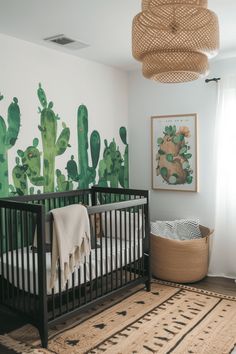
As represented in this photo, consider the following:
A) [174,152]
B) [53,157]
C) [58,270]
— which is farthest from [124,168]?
[58,270]

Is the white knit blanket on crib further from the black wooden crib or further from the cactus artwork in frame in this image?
the cactus artwork in frame

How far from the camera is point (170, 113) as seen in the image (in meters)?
4.18

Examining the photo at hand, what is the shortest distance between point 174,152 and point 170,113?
441mm

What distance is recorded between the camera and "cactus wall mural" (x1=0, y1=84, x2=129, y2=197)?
3191 millimetres

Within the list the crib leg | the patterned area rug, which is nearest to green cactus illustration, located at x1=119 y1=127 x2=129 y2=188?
the patterned area rug

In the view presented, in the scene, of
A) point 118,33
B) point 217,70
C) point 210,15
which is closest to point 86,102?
point 118,33

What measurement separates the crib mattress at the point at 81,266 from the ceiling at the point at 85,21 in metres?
1.66

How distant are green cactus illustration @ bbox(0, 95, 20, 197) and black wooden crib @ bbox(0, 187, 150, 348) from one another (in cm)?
19

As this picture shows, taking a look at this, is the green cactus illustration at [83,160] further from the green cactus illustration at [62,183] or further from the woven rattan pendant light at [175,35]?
the woven rattan pendant light at [175,35]

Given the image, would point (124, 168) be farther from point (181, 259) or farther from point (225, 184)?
point (181, 259)

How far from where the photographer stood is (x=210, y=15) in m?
1.89

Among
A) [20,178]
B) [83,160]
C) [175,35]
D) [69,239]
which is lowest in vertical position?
[69,239]

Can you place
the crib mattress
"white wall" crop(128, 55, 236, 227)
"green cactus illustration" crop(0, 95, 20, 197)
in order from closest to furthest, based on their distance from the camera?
1. the crib mattress
2. "green cactus illustration" crop(0, 95, 20, 197)
3. "white wall" crop(128, 55, 236, 227)

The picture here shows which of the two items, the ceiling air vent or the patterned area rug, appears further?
the ceiling air vent
